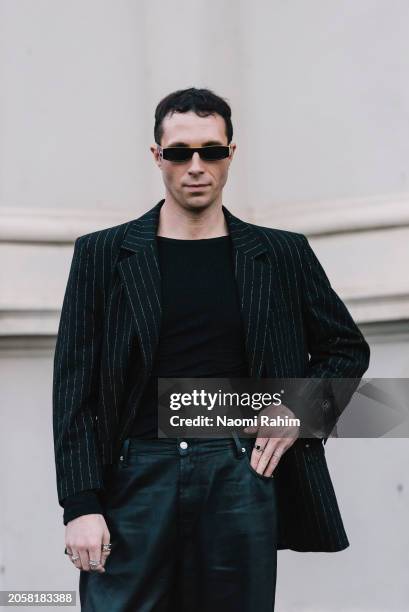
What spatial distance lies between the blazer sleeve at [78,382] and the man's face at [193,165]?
0.28 m

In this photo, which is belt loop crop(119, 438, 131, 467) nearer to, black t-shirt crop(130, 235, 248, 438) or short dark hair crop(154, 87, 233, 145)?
black t-shirt crop(130, 235, 248, 438)

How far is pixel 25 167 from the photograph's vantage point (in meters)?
4.82

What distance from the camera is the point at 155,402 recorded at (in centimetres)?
300

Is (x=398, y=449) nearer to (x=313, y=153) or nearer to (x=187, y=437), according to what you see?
(x=313, y=153)

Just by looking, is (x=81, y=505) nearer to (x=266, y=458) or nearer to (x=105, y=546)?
(x=105, y=546)

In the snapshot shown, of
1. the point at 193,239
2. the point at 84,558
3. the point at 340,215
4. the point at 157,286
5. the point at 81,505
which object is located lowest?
the point at 84,558

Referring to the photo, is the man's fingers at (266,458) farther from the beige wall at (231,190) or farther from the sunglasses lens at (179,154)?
the beige wall at (231,190)

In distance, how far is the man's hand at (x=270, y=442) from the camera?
3014 mm

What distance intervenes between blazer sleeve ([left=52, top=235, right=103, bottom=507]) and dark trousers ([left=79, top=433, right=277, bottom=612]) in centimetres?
10

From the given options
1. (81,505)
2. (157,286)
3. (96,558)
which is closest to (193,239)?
(157,286)

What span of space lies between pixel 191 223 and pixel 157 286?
0.20 m

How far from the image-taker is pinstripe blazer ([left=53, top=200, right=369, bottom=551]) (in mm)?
3004

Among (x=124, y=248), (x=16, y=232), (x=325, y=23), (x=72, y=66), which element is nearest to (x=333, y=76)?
(x=325, y=23)

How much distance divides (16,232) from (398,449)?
1.73 meters
